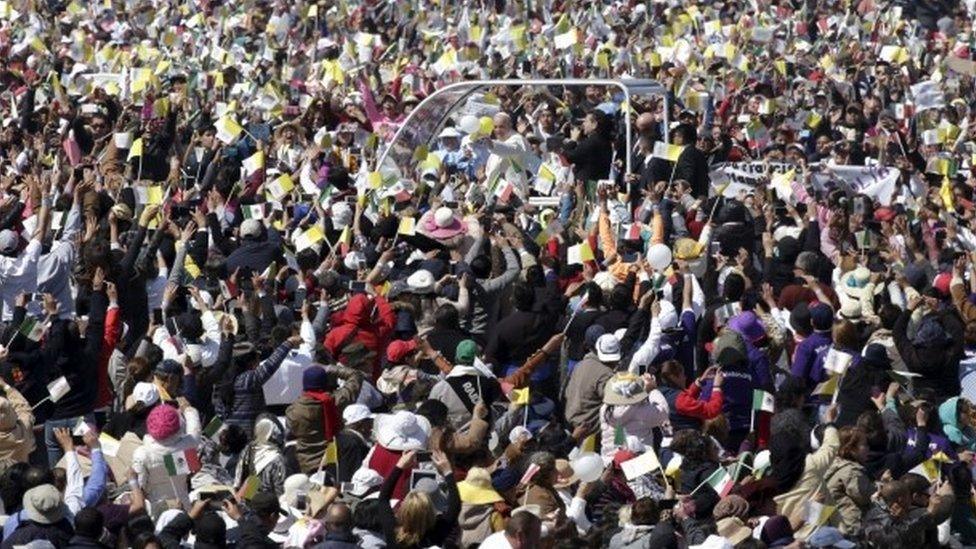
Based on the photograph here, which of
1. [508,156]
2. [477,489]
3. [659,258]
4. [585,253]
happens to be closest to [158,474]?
[477,489]

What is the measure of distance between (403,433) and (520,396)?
158 cm

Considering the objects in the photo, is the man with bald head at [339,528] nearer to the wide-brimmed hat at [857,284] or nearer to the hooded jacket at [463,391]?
the hooded jacket at [463,391]

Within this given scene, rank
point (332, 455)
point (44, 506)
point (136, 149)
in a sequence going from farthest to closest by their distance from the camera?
1. point (136, 149)
2. point (332, 455)
3. point (44, 506)

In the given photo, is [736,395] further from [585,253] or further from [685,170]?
[685,170]

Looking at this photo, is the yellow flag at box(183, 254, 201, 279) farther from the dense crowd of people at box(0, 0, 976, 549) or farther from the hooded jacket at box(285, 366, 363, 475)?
the hooded jacket at box(285, 366, 363, 475)

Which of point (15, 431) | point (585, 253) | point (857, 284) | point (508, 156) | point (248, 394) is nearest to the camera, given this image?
point (15, 431)

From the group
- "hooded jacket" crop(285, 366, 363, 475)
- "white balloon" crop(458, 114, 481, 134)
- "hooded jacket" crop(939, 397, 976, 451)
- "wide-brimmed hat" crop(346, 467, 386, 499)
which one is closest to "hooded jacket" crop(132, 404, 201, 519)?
"wide-brimmed hat" crop(346, 467, 386, 499)

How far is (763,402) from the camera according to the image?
15.9 meters

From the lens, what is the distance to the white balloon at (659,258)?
60.0 feet

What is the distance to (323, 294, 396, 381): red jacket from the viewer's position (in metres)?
17.2

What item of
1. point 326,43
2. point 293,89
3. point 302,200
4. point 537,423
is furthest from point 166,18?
point 537,423

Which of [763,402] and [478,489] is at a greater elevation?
[478,489]

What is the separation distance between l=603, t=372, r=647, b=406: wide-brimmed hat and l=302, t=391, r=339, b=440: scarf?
1.51 metres

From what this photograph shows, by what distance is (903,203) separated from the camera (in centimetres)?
2230
